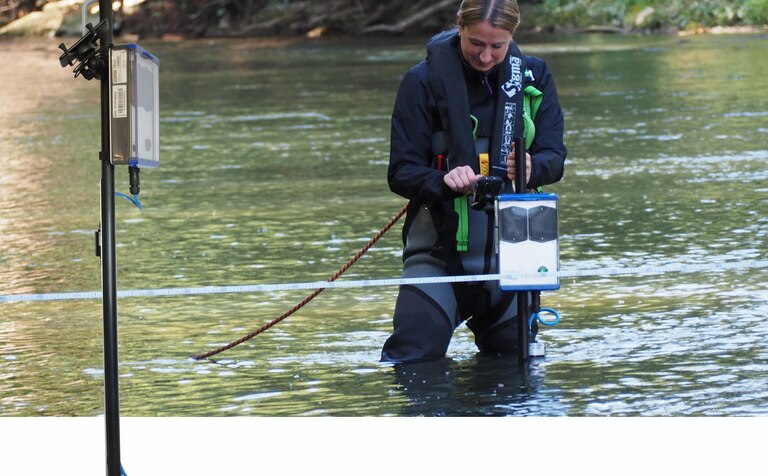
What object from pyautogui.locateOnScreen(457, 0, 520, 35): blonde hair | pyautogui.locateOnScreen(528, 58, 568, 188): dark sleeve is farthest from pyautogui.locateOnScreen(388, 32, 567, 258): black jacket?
pyautogui.locateOnScreen(457, 0, 520, 35): blonde hair

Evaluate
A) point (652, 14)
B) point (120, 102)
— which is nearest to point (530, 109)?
point (120, 102)

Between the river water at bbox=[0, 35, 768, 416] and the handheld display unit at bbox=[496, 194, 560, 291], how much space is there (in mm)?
496

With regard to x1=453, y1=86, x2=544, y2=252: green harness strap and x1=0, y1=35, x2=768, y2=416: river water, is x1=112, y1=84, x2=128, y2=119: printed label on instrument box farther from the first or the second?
x1=453, y1=86, x2=544, y2=252: green harness strap

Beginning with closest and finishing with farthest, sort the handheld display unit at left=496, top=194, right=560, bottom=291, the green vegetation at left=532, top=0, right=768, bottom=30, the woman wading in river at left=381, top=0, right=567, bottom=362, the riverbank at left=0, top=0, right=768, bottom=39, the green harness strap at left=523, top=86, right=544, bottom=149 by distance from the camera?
the handheld display unit at left=496, top=194, right=560, bottom=291 → the woman wading in river at left=381, top=0, right=567, bottom=362 → the green harness strap at left=523, top=86, right=544, bottom=149 → the green vegetation at left=532, top=0, right=768, bottom=30 → the riverbank at left=0, top=0, right=768, bottom=39

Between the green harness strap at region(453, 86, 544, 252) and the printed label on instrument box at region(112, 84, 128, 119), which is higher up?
the printed label on instrument box at region(112, 84, 128, 119)

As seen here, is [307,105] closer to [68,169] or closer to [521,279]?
[68,169]

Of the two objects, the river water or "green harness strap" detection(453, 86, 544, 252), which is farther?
the river water

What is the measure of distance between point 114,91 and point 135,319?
3879 mm

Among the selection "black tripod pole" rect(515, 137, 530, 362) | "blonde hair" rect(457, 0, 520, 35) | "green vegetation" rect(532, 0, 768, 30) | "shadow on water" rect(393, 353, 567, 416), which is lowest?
"shadow on water" rect(393, 353, 567, 416)

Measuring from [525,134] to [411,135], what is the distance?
46cm

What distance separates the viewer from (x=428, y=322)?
6.42 metres

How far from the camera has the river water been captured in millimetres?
6391
